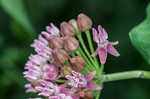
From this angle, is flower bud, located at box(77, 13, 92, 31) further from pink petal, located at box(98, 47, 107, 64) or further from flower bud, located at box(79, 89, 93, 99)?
flower bud, located at box(79, 89, 93, 99)

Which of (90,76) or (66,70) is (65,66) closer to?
(66,70)

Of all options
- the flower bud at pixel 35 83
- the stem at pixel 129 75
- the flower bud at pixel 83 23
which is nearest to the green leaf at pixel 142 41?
the stem at pixel 129 75

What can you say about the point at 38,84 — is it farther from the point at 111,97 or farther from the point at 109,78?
the point at 111,97

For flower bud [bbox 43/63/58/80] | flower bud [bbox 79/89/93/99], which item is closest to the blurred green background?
flower bud [bbox 43/63/58/80]

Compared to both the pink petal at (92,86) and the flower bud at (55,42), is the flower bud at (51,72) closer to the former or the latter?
the flower bud at (55,42)

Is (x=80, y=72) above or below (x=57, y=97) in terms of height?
above

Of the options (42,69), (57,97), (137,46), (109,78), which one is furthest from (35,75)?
(137,46)

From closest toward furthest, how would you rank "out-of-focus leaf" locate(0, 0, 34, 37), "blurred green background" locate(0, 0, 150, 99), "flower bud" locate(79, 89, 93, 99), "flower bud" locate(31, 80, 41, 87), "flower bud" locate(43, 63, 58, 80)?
"flower bud" locate(79, 89, 93, 99) < "flower bud" locate(43, 63, 58, 80) < "flower bud" locate(31, 80, 41, 87) < "out-of-focus leaf" locate(0, 0, 34, 37) < "blurred green background" locate(0, 0, 150, 99)

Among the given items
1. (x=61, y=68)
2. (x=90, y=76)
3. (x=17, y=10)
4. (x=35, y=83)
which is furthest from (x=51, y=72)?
(x=17, y=10)
